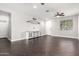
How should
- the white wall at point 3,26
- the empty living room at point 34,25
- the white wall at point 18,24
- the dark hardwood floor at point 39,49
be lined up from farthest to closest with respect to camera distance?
the white wall at point 3,26
the white wall at point 18,24
the empty living room at point 34,25
the dark hardwood floor at point 39,49

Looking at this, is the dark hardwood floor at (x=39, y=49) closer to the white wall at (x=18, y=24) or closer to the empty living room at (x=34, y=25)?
the empty living room at (x=34, y=25)

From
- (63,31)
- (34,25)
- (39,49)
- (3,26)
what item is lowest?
(39,49)

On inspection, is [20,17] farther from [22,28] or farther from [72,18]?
[72,18]

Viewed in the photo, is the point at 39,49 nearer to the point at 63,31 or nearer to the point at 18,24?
the point at 18,24

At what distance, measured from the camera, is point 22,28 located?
21.3 ft

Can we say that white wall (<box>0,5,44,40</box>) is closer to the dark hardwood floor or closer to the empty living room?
the empty living room

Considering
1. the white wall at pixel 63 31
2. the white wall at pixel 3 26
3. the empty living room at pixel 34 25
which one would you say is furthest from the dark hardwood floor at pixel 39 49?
the white wall at pixel 63 31

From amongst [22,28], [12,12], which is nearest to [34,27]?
[22,28]

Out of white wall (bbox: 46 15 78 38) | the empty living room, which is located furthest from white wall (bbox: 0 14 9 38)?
white wall (bbox: 46 15 78 38)

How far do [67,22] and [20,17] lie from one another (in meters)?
5.22

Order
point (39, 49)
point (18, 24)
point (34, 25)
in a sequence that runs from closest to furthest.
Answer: point (39, 49) → point (18, 24) → point (34, 25)

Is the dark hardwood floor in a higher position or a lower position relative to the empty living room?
lower

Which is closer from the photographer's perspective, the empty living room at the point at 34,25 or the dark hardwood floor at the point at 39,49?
the dark hardwood floor at the point at 39,49

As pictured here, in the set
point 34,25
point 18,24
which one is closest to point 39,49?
point 18,24
